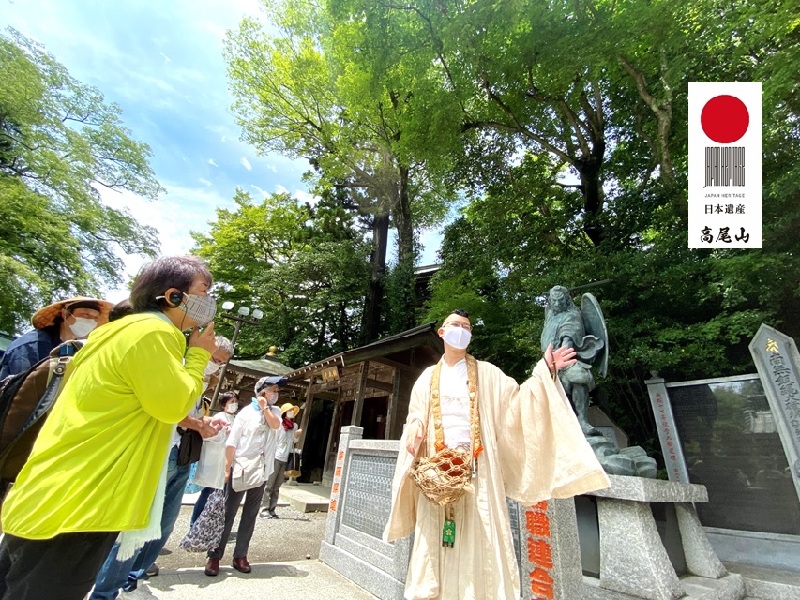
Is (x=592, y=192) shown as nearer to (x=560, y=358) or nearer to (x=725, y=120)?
(x=725, y=120)

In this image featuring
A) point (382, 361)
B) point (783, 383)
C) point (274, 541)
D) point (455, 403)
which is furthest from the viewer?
point (382, 361)

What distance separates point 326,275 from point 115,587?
16241 millimetres

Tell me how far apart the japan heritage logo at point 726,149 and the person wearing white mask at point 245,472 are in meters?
6.73

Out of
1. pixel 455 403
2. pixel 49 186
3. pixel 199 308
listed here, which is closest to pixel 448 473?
pixel 455 403

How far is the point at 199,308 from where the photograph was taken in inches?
70.0

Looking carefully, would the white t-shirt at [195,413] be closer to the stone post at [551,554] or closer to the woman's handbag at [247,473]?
the woman's handbag at [247,473]

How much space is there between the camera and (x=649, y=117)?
10.8 meters

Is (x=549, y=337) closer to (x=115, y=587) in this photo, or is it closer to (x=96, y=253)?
(x=115, y=587)

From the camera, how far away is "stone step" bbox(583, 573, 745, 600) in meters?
3.32

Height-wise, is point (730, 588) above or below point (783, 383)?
below

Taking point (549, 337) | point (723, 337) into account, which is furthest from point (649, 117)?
point (549, 337)

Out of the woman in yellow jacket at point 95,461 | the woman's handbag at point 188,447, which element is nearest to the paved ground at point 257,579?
the woman's handbag at point 188,447

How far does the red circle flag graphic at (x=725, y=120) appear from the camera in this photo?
607cm

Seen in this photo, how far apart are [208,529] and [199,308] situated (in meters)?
2.78
